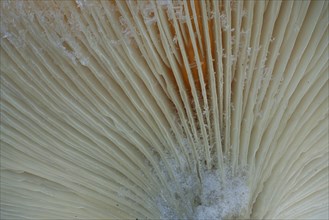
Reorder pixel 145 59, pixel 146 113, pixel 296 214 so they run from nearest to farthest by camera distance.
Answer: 1. pixel 145 59
2. pixel 146 113
3. pixel 296 214

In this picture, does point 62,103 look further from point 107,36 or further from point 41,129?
point 107,36

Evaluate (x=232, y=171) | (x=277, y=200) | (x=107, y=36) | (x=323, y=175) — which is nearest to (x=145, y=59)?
(x=107, y=36)

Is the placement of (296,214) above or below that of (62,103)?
below

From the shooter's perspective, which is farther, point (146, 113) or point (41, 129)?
point (41, 129)

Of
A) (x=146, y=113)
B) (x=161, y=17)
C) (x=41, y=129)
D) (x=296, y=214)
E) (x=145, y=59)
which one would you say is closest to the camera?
(x=161, y=17)

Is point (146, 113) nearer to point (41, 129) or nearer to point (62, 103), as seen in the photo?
point (62, 103)

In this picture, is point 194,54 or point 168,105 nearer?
point 194,54

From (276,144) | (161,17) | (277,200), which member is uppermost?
(161,17)
